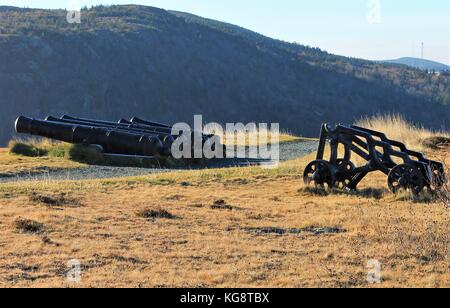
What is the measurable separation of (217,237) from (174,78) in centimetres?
7229

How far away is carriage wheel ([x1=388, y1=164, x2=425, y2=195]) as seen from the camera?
11117mm

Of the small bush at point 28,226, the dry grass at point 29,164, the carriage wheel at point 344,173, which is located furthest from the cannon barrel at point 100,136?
the small bush at point 28,226

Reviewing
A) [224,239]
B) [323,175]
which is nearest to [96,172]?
[323,175]

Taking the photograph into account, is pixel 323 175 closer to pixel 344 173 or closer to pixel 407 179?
pixel 344 173

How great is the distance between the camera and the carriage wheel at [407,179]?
11117 millimetres

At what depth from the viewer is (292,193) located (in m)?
12.2

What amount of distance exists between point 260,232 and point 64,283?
3.09 meters

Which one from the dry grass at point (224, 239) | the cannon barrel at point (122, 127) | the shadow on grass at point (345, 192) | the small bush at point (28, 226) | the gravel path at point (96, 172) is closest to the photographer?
the dry grass at point (224, 239)

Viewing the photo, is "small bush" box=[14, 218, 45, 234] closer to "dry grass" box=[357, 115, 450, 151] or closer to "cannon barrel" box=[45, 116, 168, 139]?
"cannon barrel" box=[45, 116, 168, 139]

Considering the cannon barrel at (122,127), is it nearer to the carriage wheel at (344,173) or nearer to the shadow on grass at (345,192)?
the shadow on grass at (345,192)

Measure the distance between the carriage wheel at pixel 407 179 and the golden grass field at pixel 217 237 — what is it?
0.22 meters

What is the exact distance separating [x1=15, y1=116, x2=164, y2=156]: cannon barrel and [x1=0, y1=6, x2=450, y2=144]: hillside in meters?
35.1

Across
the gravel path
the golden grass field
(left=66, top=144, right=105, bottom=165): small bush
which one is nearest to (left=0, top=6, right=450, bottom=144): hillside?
(left=66, top=144, right=105, bottom=165): small bush
